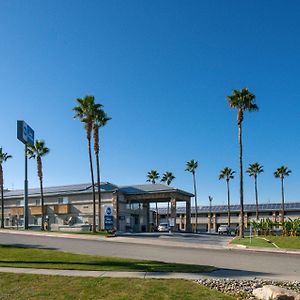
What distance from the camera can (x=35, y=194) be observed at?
213 ft

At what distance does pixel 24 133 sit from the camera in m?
48.2

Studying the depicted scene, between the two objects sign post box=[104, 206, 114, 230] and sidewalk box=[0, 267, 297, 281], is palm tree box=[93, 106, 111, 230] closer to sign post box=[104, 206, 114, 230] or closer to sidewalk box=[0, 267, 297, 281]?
sign post box=[104, 206, 114, 230]

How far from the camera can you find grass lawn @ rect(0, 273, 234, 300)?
36.3 ft

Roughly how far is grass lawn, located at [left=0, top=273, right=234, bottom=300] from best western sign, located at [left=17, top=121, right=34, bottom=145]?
3590cm

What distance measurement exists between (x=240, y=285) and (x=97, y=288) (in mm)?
4598

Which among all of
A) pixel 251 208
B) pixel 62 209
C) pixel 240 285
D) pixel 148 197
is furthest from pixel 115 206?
pixel 251 208

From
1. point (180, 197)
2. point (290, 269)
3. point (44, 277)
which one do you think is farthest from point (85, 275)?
point (180, 197)

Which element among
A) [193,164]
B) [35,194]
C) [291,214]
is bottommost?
[291,214]

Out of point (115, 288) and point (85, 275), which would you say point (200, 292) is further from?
point (85, 275)

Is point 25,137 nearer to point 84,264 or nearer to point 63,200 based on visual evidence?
point 63,200

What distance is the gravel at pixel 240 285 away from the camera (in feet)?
38.6

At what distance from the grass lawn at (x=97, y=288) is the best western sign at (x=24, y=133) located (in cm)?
3590

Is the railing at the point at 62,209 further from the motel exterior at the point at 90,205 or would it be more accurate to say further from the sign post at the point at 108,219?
the sign post at the point at 108,219

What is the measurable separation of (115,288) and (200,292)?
8.13 feet
